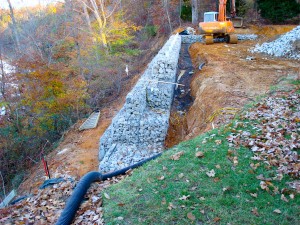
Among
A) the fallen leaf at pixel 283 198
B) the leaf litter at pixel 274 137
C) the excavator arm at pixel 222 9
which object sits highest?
the excavator arm at pixel 222 9

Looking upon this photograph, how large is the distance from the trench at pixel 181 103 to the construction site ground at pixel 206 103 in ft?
0.13

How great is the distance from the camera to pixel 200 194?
4191 millimetres

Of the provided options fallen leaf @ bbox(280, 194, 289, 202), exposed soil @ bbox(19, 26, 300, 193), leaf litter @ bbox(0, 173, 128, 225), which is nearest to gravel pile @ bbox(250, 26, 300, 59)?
exposed soil @ bbox(19, 26, 300, 193)

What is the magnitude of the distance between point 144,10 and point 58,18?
31.6 ft

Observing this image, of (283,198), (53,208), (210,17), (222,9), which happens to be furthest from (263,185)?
(210,17)

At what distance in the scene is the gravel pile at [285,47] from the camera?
13.9 meters

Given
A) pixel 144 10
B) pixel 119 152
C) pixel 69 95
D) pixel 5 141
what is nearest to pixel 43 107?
pixel 69 95

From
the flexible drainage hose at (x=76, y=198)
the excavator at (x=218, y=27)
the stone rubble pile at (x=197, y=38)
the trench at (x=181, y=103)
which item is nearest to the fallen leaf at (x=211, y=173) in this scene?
the flexible drainage hose at (x=76, y=198)

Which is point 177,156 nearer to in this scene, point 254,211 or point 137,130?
point 254,211

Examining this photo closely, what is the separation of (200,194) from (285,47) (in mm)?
13488

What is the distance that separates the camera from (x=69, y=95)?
43.1 feet

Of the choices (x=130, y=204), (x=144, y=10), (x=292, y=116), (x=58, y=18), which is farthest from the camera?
(x=144, y=10)

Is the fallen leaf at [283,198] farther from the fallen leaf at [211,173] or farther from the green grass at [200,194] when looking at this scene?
the fallen leaf at [211,173]

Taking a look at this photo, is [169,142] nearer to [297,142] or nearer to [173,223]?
[297,142]
